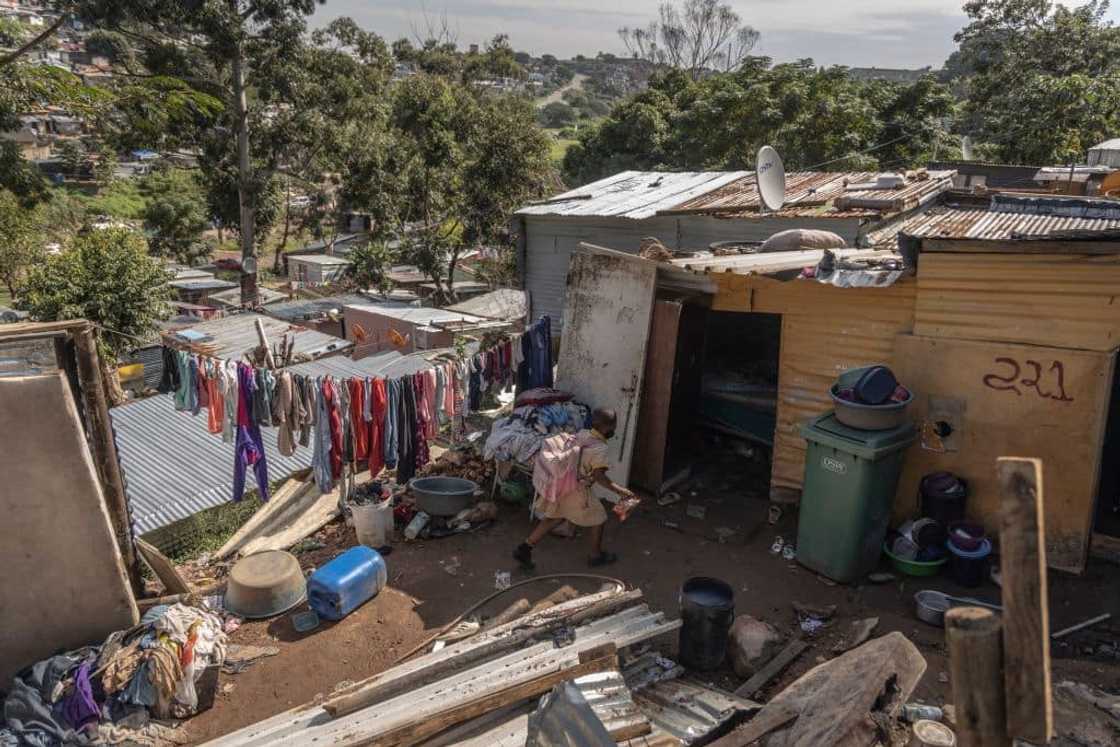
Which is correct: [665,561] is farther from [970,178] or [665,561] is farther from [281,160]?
[281,160]

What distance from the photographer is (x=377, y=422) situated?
7.09 meters

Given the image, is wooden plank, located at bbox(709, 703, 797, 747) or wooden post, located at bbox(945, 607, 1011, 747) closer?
wooden post, located at bbox(945, 607, 1011, 747)

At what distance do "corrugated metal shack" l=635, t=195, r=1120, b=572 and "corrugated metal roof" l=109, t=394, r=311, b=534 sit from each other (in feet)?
17.6

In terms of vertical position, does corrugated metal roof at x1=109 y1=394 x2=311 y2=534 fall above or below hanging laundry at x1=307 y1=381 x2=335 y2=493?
below

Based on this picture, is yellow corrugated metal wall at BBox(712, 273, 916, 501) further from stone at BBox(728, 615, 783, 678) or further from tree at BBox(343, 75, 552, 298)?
tree at BBox(343, 75, 552, 298)

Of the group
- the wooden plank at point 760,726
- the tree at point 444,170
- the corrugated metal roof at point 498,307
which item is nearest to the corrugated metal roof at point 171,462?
the wooden plank at point 760,726

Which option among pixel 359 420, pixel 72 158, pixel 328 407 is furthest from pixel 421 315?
pixel 72 158

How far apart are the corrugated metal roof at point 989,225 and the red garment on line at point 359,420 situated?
512cm

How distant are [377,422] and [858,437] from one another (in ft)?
14.4

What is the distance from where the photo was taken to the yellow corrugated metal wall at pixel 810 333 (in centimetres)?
636

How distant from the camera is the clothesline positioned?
263 inches

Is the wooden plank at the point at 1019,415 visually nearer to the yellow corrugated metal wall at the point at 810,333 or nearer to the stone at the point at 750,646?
the yellow corrugated metal wall at the point at 810,333

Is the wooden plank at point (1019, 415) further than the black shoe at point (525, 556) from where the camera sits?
No

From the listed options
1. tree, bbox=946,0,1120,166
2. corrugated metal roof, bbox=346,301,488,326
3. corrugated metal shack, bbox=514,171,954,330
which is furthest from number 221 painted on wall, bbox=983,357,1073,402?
tree, bbox=946,0,1120,166
